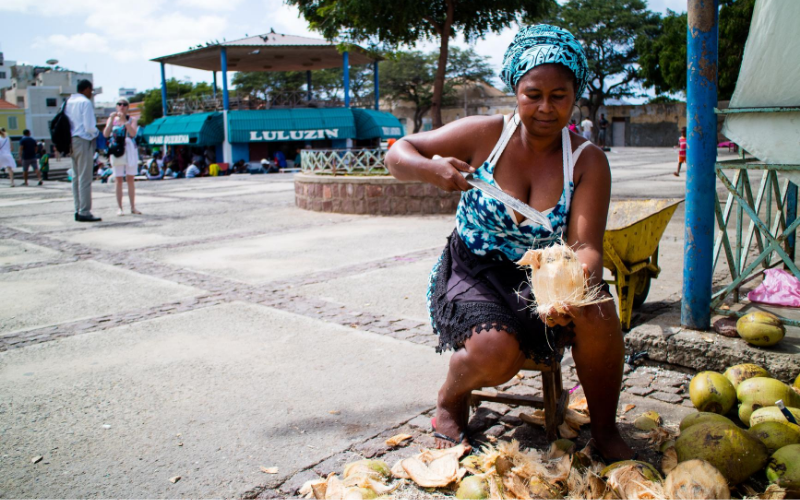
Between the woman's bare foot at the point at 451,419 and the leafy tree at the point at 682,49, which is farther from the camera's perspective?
the leafy tree at the point at 682,49

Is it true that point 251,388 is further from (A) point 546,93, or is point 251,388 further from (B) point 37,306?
(B) point 37,306

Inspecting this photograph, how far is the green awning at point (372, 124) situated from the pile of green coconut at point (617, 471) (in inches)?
1188

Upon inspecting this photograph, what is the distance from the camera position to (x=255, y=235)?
881 centimetres

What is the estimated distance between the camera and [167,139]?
31625 millimetres

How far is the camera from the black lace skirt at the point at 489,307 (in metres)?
2.49

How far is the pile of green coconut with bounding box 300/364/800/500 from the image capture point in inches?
82.5

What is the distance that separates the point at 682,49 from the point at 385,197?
27104 millimetres

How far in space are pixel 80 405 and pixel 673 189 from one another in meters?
12.7

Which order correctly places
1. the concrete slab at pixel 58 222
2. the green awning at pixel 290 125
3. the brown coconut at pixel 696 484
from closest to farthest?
Answer: the brown coconut at pixel 696 484 < the concrete slab at pixel 58 222 < the green awning at pixel 290 125

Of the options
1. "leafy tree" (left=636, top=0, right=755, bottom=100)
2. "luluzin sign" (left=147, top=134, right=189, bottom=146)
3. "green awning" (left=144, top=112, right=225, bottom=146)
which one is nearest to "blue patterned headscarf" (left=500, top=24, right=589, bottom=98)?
"leafy tree" (left=636, top=0, right=755, bottom=100)

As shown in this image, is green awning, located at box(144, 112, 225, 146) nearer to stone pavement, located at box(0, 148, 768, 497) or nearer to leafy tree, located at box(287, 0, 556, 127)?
leafy tree, located at box(287, 0, 556, 127)

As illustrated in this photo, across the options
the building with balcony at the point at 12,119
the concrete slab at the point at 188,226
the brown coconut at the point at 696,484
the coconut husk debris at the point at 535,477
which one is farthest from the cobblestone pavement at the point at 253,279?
the building with balcony at the point at 12,119

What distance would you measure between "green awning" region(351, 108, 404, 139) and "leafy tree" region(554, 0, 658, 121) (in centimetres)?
1840

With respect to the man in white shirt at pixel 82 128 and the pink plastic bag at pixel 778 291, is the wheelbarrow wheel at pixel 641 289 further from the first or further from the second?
the man in white shirt at pixel 82 128
